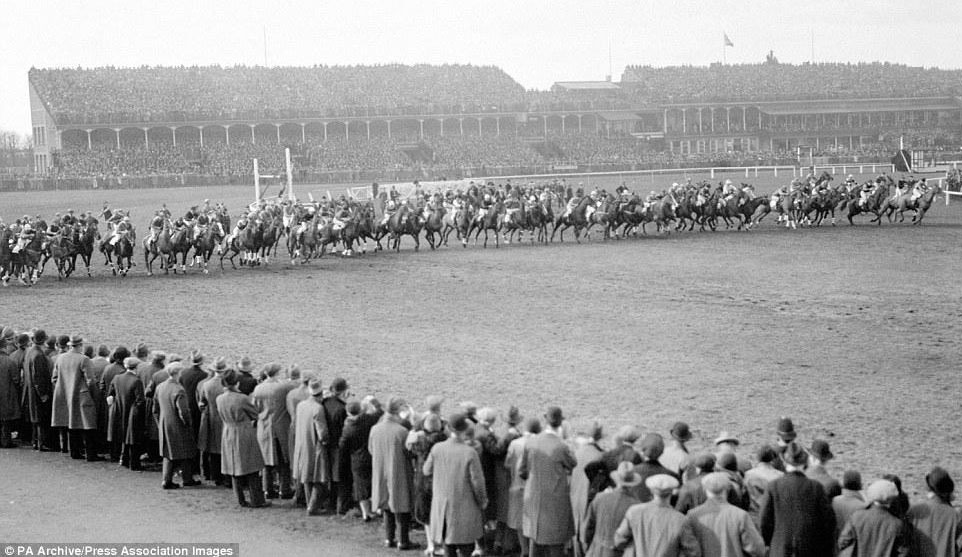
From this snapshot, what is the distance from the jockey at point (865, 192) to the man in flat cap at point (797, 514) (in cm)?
2820

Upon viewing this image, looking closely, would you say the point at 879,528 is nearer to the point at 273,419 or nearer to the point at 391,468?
the point at 391,468

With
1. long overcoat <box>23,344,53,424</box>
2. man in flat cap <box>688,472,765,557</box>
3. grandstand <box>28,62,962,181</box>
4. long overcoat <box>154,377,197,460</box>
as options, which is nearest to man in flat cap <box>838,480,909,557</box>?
man in flat cap <box>688,472,765,557</box>

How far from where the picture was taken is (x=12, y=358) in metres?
12.9

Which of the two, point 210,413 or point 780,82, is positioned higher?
point 780,82

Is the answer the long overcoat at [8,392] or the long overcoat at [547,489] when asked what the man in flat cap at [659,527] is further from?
the long overcoat at [8,392]

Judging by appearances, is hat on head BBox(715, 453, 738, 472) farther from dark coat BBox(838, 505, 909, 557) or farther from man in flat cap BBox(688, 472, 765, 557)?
dark coat BBox(838, 505, 909, 557)

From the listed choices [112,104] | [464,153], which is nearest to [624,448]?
[464,153]

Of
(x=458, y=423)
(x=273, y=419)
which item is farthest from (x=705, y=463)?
(x=273, y=419)

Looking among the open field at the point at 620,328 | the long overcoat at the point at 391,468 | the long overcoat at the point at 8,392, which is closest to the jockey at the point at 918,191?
the open field at the point at 620,328

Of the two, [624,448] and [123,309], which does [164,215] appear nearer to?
[123,309]

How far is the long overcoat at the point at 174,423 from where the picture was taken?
35.6 feet

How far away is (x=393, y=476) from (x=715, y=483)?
3.17 m

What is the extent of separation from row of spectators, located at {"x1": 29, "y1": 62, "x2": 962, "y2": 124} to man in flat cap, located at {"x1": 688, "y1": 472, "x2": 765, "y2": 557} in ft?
237

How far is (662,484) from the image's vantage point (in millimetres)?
6816
